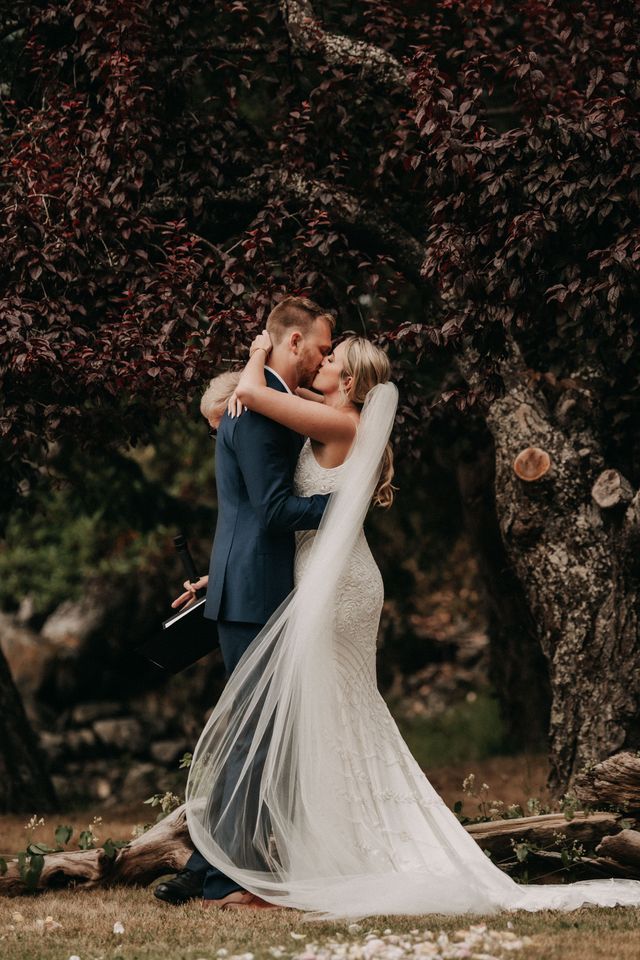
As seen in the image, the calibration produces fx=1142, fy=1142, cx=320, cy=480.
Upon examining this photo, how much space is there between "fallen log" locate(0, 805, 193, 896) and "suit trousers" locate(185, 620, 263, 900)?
51 cm

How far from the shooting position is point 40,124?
6844mm

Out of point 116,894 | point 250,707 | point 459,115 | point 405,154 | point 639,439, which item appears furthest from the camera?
point 639,439

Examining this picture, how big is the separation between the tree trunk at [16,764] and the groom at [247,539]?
4550mm

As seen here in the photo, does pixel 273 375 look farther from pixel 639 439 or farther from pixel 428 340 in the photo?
pixel 639 439

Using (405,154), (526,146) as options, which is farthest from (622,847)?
(405,154)

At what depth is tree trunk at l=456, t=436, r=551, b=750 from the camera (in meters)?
9.89

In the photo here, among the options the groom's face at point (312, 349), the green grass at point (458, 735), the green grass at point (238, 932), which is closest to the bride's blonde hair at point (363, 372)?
the groom's face at point (312, 349)

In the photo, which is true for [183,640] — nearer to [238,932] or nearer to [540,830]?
[238,932]

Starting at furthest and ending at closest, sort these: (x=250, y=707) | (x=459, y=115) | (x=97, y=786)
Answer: (x=97, y=786) < (x=459, y=115) < (x=250, y=707)

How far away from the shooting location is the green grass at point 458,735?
1219cm

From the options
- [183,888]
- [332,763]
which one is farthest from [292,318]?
[183,888]

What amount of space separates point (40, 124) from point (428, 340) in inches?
107

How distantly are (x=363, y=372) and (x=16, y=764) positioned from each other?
224 inches

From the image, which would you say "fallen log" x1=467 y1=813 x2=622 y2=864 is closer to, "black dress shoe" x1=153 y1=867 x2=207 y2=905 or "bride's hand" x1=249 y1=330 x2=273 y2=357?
"black dress shoe" x1=153 y1=867 x2=207 y2=905
